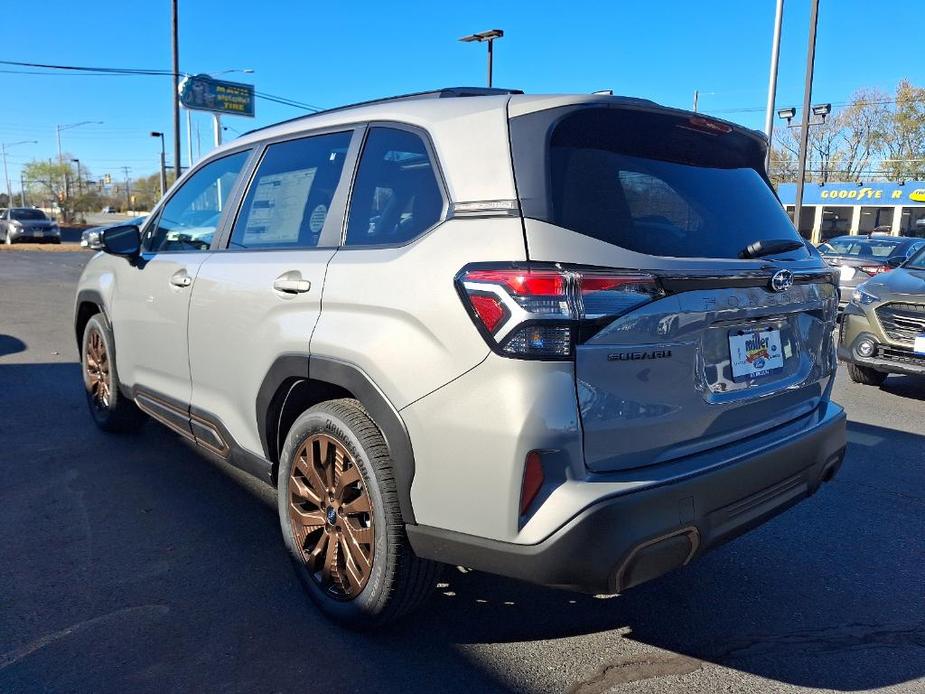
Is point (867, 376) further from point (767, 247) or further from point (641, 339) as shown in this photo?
point (641, 339)

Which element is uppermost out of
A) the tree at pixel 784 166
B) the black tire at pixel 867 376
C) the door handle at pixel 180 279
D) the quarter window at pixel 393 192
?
the tree at pixel 784 166

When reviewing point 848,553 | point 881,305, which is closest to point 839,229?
point 881,305

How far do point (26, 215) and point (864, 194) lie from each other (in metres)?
43.5

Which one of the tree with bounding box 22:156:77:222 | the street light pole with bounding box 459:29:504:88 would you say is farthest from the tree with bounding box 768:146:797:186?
the tree with bounding box 22:156:77:222

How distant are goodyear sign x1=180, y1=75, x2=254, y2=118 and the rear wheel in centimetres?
3609

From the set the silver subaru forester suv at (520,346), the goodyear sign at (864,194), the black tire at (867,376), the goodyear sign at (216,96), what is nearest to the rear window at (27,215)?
the goodyear sign at (216,96)

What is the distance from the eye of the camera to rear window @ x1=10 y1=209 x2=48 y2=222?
109ft

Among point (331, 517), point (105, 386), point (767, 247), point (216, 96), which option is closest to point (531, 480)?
point (331, 517)

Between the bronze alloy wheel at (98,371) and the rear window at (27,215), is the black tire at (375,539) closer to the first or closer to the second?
the bronze alloy wheel at (98,371)

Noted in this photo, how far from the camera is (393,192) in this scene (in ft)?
8.75

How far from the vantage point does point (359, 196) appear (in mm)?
2822

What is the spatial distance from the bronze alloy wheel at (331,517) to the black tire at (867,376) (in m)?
6.24

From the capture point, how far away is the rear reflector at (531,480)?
2068 mm

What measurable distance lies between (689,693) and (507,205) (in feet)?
5.57
